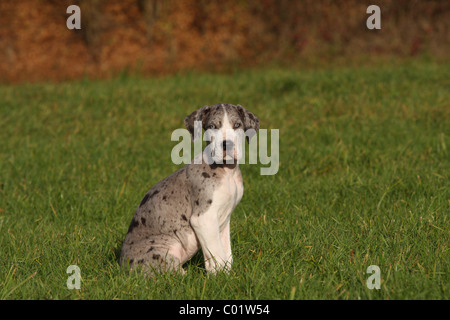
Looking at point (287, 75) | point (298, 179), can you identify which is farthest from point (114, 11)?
point (298, 179)

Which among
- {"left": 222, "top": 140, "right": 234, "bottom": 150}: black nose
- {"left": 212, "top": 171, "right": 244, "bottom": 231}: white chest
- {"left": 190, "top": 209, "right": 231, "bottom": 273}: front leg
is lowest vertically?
{"left": 190, "top": 209, "right": 231, "bottom": 273}: front leg

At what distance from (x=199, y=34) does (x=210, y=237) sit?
17.8 metres

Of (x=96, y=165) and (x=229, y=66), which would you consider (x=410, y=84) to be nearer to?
(x=229, y=66)

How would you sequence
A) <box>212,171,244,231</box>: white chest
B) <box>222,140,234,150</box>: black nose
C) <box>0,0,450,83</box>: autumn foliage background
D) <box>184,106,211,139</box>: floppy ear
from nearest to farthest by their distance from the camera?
<box>222,140,234,150</box>: black nose
<box>212,171,244,231</box>: white chest
<box>184,106,211,139</box>: floppy ear
<box>0,0,450,83</box>: autumn foliage background

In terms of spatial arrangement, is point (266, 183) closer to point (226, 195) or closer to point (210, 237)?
point (226, 195)

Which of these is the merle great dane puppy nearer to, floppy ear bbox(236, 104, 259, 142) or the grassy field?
floppy ear bbox(236, 104, 259, 142)

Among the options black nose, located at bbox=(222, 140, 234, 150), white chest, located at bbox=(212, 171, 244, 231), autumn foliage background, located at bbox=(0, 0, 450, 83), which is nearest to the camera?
black nose, located at bbox=(222, 140, 234, 150)

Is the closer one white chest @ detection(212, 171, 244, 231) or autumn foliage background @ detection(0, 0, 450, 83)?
white chest @ detection(212, 171, 244, 231)

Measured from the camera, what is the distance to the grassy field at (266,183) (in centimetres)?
473

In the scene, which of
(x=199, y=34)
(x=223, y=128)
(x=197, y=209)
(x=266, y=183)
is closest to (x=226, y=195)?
(x=197, y=209)

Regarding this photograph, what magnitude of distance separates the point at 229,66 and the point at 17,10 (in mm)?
9644

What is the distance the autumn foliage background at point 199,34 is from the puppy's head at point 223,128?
499 inches

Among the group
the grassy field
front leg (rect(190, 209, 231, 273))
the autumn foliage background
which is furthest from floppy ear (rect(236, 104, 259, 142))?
the autumn foliage background

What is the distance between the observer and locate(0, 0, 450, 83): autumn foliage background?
60.1 ft
